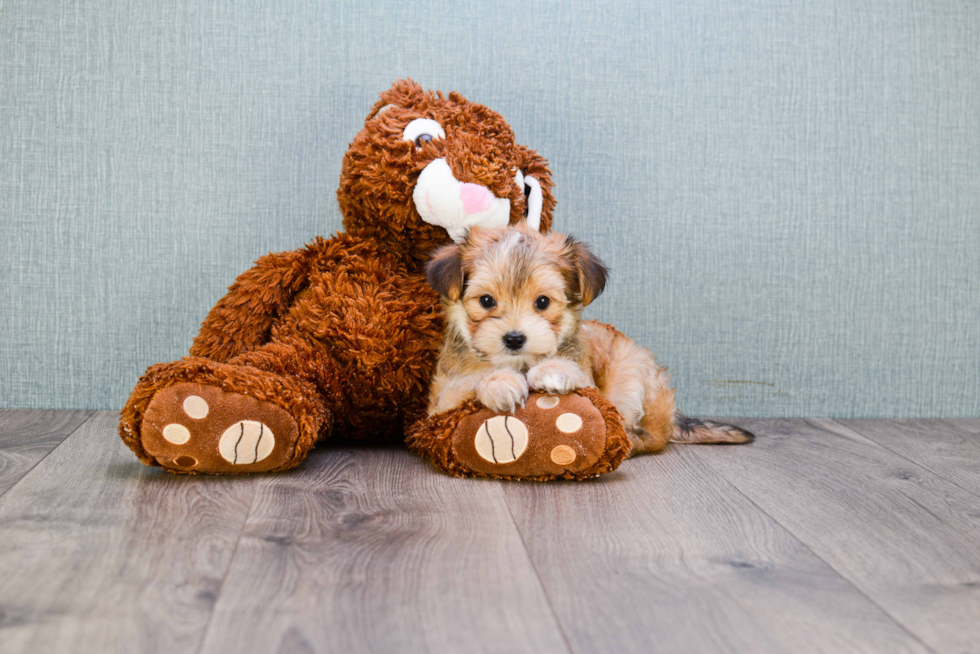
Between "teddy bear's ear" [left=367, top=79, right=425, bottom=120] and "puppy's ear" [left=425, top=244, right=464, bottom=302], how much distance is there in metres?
0.47

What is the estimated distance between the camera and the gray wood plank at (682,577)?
1032 mm

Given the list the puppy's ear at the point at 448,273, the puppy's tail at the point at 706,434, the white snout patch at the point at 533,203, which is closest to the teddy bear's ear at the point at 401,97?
the white snout patch at the point at 533,203

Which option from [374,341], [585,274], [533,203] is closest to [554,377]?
[585,274]

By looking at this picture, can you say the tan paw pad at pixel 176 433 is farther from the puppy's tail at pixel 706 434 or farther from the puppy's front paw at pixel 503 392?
the puppy's tail at pixel 706 434

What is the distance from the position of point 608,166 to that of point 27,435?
1.80 metres

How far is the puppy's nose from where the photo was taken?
5.57 ft

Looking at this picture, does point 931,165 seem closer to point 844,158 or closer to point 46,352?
point 844,158

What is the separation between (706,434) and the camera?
7.18 feet

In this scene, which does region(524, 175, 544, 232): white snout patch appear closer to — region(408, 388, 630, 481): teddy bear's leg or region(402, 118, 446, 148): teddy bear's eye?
region(402, 118, 446, 148): teddy bear's eye

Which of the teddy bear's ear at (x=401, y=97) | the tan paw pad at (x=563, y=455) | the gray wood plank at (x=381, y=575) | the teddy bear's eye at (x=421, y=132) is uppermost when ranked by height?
the teddy bear's ear at (x=401, y=97)

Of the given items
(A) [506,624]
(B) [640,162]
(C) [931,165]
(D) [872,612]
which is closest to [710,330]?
(B) [640,162]

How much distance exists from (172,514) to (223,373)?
1.04 feet

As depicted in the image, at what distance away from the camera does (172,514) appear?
145 centimetres

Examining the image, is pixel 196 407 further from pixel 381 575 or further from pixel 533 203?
pixel 533 203
